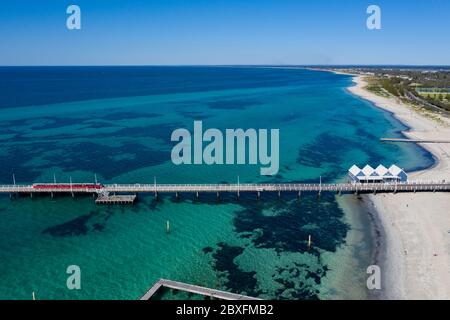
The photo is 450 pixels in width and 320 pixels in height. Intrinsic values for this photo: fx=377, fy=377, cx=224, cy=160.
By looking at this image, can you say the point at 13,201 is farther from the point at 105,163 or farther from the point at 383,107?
the point at 383,107

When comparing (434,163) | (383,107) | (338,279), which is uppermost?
(383,107)

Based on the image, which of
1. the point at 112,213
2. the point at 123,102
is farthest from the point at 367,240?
the point at 123,102

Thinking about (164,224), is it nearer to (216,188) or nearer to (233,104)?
(216,188)

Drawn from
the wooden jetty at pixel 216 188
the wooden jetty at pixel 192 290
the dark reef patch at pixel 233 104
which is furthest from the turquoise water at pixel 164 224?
the dark reef patch at pixel 233 104

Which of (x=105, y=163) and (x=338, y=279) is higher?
(x=105, y=163)

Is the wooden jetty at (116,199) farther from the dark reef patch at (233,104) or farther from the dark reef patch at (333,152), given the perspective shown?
the dark reef patch at (233,104)

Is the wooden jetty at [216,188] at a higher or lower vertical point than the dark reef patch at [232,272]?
higher

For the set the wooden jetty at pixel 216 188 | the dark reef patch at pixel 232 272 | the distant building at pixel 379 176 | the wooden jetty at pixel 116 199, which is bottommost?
the dark reef patch at pixel 232 272
